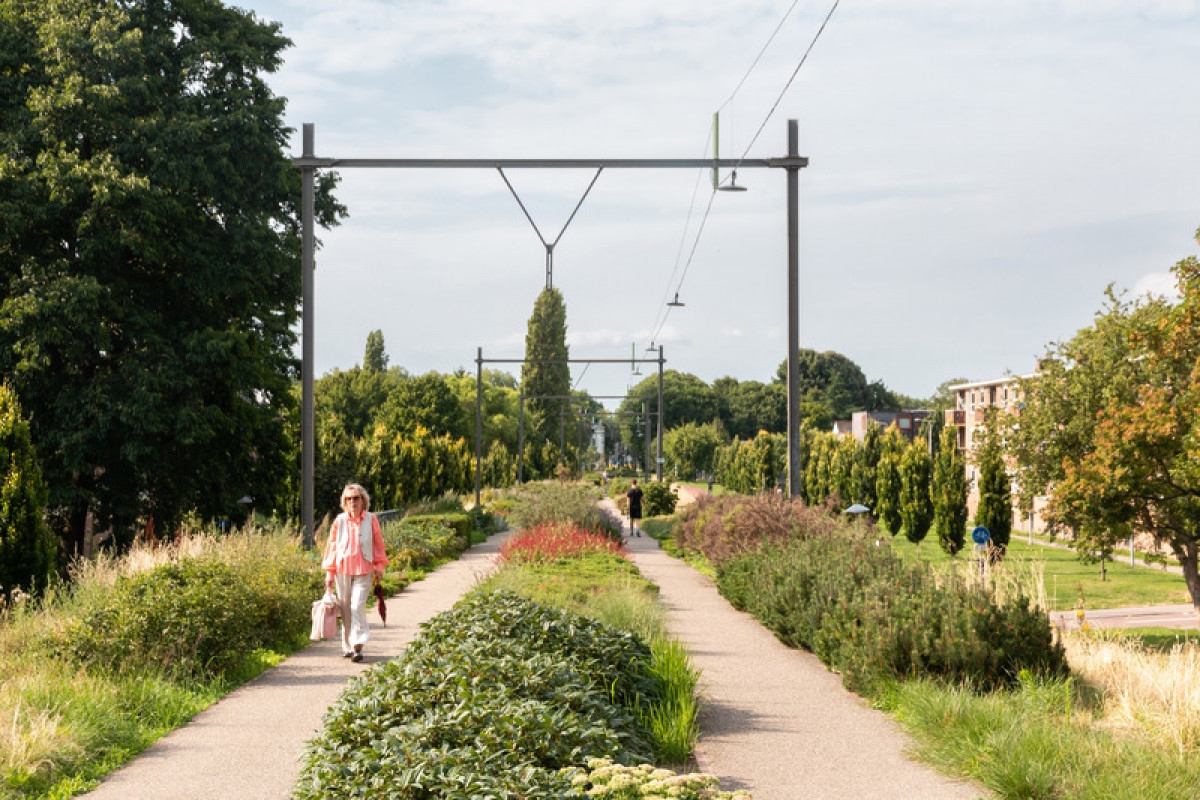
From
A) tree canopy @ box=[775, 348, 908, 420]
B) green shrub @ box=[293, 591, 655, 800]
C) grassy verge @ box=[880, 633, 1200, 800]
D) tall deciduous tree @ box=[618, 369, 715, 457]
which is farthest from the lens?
tall deciduous tree @ box=[618, 369, 715, 457]

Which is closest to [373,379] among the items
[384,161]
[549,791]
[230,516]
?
[230,516]

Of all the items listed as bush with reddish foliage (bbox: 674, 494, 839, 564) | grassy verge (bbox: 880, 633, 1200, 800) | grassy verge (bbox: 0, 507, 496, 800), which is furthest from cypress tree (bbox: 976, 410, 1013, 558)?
grassy verge (bbox: 0, 507, 496, 800)

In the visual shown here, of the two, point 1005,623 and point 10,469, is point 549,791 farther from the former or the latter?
point 10,469

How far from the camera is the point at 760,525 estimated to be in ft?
56.8

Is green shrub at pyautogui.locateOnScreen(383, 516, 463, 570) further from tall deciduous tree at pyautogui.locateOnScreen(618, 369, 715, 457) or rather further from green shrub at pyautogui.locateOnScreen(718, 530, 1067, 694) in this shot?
tall deciduous tree at pyautogui.locateOnScreen(618, 369, 715, 457)

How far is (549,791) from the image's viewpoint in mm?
5062

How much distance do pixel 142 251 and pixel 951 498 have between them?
112ft

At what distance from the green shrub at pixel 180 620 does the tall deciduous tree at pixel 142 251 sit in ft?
31.4

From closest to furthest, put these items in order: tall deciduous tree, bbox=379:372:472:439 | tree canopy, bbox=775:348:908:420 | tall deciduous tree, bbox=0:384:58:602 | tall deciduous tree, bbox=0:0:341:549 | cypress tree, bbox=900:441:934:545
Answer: tall deciduous tree, bbox=0:384:58:602 → tall deciduous tree, bbox=0:0:341:549 → cypress tree, bbox=900:441:934:545 → tall deciduous tree, bbox=379:372:472:439 → tree canopy, bbox=775:348:908:420

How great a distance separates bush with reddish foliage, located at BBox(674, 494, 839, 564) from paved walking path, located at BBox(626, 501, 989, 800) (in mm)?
3342

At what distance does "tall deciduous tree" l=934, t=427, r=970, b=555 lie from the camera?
43531 mm

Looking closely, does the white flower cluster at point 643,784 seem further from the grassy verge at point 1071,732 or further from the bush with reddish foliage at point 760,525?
the bush with reddish foliage at point 760,525

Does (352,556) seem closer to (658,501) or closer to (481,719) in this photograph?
(481,719)

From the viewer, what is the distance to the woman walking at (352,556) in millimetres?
11516
